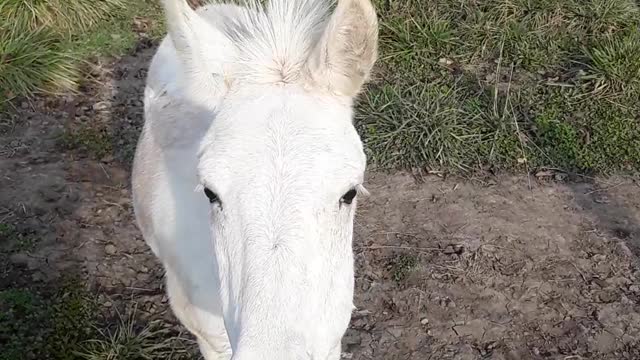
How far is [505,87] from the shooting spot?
19.6 ft

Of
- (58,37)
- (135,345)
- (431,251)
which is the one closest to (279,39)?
(135,345)

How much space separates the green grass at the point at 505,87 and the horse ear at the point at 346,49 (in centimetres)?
295

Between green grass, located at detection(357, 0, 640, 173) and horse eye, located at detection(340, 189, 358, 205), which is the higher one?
horse eye, located at detection(340, 189, 358, 205)

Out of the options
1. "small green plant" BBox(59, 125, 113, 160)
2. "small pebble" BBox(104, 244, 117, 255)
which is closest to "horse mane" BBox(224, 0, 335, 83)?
"small pebble" BBox(104, 244, 117, 255)

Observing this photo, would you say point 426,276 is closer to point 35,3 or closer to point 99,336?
point 99,336

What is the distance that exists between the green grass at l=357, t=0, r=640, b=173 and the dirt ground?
0.23 metres

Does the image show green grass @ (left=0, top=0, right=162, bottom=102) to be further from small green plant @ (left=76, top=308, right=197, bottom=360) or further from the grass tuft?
small green plant @ (left=76, top=308, right=197, bottom=360)

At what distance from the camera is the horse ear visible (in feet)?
7.06

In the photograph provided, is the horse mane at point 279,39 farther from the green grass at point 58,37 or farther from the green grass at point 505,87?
the green grass at point 58,37

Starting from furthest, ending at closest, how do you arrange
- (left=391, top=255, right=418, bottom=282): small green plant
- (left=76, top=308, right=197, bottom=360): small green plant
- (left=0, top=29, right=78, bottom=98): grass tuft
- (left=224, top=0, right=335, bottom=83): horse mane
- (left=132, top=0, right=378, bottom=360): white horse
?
(left=0, top=29, right=78, bottom=98): grass tuft
(left=391, top=255, right=418, bottom=282): small green plant
(left=76, top=308, right=197, bottom=360): small green plant
(left=224, top=0, right=335, bottom=83): horse mane
(left=132, top=0, right=378, bottom=360): white horse

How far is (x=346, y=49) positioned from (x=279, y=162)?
48cm

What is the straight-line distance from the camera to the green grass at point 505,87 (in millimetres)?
5273

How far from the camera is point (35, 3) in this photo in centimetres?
613

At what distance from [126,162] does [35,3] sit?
1.98 m
